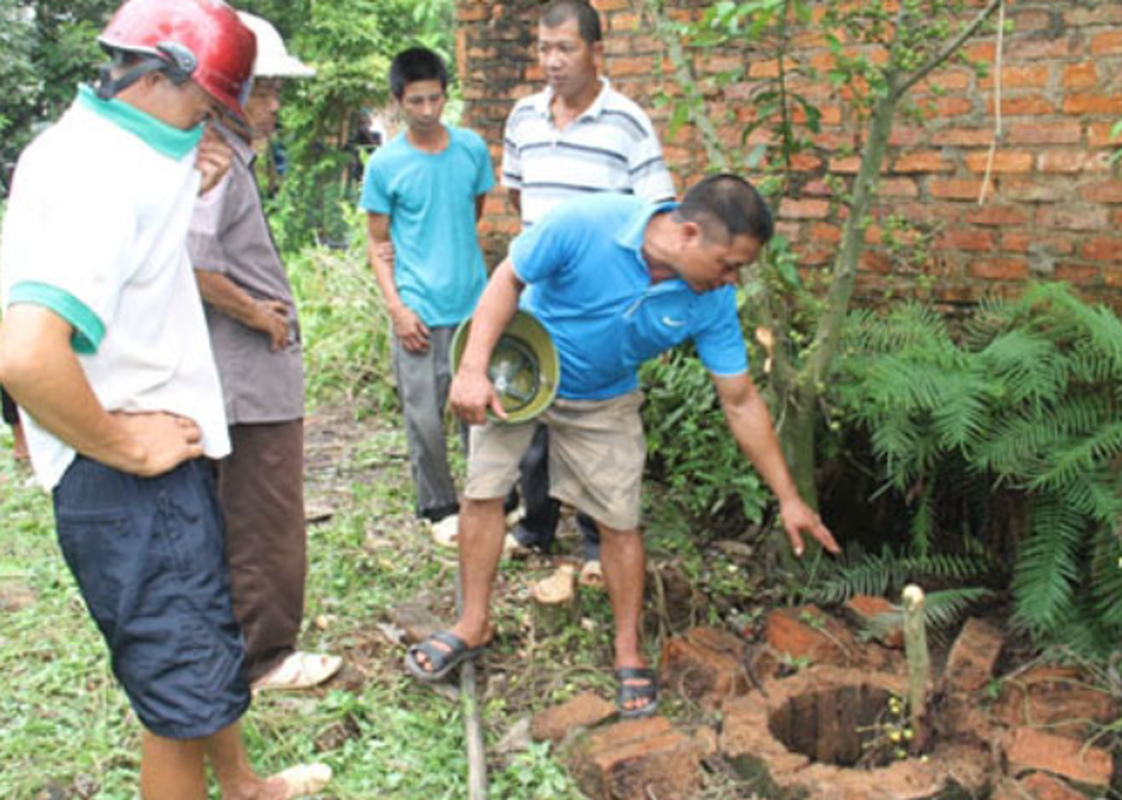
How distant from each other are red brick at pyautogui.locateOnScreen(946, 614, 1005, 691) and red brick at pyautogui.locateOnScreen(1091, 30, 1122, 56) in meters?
1.99

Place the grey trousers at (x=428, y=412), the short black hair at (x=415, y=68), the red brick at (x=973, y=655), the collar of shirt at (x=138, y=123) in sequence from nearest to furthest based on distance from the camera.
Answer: the collar of shirt at (x=138, y=123)
the red brick at (x=973, y=655)
the short black hair at (x=415, y=68)
the grey trousers at (x=428, y=412)

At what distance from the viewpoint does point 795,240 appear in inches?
179

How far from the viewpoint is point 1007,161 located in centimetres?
402

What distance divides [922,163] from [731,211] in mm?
1643

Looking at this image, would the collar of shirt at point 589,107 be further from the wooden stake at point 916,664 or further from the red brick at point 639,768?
the red brick at point 639,768

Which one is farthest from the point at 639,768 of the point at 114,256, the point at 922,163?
the point at 922,163

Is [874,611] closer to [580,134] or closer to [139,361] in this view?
[580,134]

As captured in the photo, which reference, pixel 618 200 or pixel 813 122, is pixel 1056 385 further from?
pixel 618 200

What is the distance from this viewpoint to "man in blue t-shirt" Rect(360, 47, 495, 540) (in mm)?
4508

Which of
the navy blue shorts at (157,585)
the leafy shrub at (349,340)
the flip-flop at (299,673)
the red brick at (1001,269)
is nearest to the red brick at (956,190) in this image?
the red brick at (1001,269)

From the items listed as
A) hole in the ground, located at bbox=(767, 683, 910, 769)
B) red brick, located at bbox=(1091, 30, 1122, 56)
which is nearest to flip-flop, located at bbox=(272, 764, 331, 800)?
hole in the ground, located at bbox=(767, 683, 910, 769)

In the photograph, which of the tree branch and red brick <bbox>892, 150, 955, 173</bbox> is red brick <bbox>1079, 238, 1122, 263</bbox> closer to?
red brick <bbox>892, 150, 955, 173</bbox>

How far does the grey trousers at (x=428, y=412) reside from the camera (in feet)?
15.1

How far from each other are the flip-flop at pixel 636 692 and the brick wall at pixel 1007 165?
169 cm
